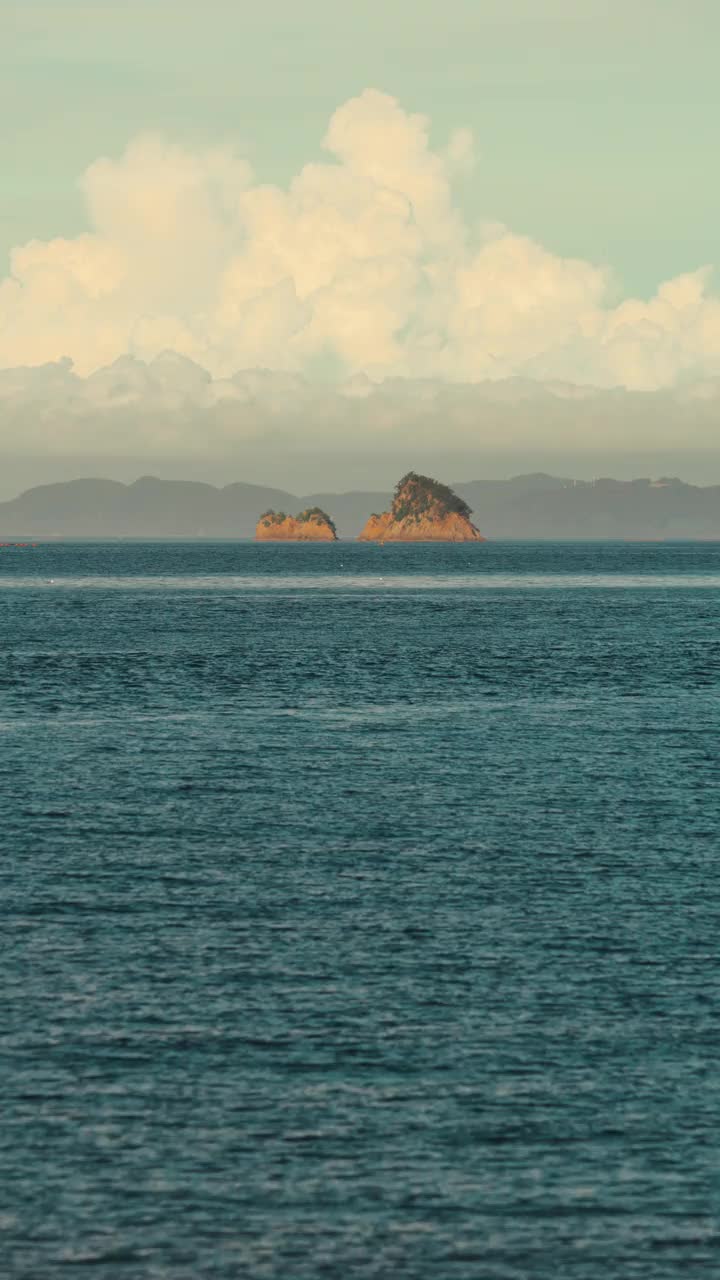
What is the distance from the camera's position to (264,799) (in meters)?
44.4

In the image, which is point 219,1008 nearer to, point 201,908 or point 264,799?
point 201,908

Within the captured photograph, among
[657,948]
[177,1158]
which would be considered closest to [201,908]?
[657,948]

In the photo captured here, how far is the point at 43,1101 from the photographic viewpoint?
19672 millimetres

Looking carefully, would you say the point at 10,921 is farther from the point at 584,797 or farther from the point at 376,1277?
the point at 584,797

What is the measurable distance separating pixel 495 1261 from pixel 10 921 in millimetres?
15689

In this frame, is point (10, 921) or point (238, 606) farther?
point (238, 606)

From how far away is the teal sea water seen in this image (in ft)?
53.7

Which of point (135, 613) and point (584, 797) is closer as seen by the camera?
point (584, 797)

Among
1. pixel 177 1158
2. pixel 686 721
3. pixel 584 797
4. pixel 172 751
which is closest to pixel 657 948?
pixel 177 1158

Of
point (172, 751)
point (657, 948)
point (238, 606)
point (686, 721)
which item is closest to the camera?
point (657, 948)

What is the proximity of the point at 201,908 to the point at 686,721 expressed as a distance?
38.6 m

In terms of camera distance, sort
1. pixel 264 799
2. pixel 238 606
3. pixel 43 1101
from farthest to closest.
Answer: pixel 238 606 → pixel 264 799 → pixel 43 1101

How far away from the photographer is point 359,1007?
23547 mm

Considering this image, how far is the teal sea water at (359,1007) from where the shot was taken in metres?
16.4
